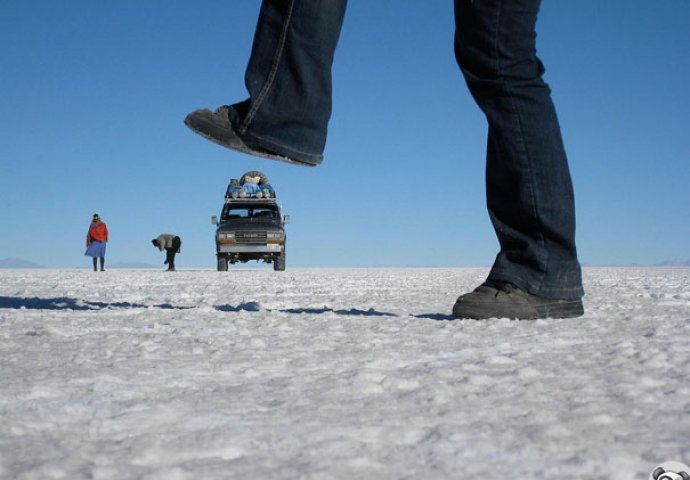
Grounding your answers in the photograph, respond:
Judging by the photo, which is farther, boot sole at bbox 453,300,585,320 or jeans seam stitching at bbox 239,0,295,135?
boot sole at bbox 453,300,585,320

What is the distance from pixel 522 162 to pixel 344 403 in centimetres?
160

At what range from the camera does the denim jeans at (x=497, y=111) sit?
88.4 inches

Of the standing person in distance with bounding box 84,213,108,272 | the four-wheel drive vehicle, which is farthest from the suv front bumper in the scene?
the standing person in distance with bounding box 84,213,108,272

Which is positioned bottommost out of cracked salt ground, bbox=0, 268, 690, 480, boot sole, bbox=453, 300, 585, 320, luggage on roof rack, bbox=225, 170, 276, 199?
cracked salt ground, bbox=0, 268, 690, 480

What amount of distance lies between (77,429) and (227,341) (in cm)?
92

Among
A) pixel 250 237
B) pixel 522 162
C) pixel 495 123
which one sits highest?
pixel 250 237

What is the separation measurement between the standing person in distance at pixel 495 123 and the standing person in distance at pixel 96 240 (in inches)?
717

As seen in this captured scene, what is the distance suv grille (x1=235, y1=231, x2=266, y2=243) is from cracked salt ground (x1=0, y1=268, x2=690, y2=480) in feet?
50.7

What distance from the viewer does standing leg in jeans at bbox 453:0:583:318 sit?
2.38 m

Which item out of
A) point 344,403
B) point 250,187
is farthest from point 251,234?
point 344,403

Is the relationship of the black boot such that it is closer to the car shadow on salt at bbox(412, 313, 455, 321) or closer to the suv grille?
the car shadow on salt at bbox(412, 313, 455, 321)

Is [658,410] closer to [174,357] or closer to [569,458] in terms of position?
[569,458]

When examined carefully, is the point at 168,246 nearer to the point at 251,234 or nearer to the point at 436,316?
the point at 251,234

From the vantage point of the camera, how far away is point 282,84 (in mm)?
2256
